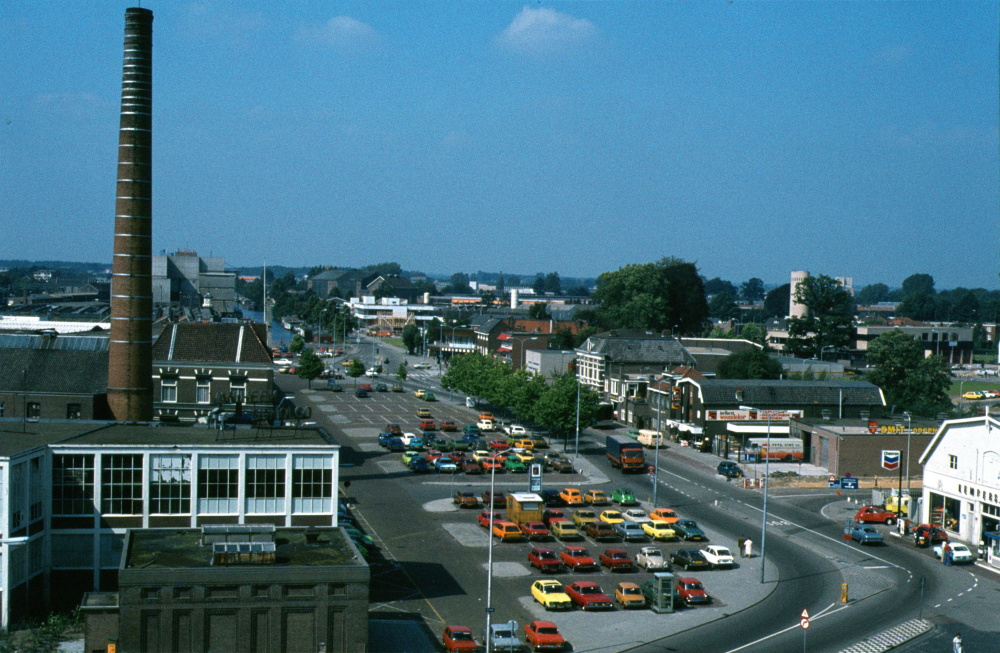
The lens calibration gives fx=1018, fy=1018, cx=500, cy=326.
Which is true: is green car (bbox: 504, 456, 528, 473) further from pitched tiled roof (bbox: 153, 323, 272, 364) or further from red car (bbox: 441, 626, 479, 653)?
red car (bbox: 441, 626, 479, 653)

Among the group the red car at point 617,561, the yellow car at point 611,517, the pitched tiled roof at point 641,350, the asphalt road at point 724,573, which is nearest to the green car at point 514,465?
the asphalt road at point 724,573

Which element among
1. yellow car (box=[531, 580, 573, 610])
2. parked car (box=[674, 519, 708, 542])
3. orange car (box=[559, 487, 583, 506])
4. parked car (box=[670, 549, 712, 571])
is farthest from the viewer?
orange car (box=[559, 487, 583, 506])

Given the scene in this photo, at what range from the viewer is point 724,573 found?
164 ft

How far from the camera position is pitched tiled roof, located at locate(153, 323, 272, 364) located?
7512cm

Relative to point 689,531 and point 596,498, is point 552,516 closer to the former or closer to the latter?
point 596,498

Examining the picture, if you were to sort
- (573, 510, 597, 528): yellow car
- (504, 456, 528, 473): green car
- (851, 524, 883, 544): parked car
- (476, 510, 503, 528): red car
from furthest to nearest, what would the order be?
1. (504, 456, 528, 473): green car
2. (476, 510, 503, 528): red car
3. (573, 510, 597, 528): yellow car
4. (851, 524, 883, 544): parked car

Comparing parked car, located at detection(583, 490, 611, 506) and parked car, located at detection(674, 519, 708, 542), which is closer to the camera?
parked car, located at detection(674, 519, 708, 542)

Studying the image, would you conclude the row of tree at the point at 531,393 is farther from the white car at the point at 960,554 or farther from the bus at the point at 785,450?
the white car at the point at 960,554

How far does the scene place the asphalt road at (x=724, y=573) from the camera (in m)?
41.0

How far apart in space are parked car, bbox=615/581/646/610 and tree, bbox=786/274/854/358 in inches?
4209

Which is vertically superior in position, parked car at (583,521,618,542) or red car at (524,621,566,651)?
red car at (524,621,566,651)

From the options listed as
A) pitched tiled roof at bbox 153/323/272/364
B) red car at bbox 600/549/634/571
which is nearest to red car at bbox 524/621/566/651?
red car at bbox 600/549/634/571

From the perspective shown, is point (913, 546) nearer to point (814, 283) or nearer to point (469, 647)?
point (469, 647)

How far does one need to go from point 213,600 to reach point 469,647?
30.3 ft
